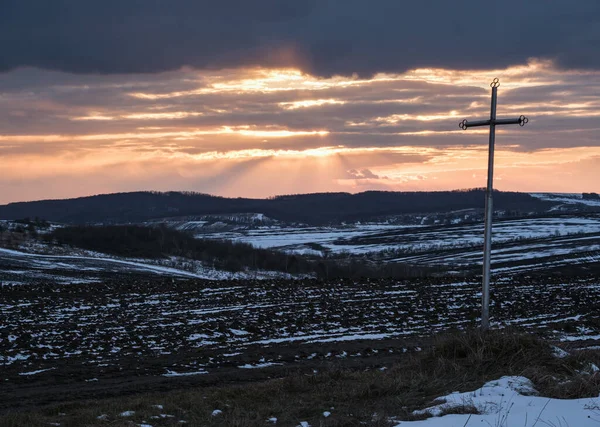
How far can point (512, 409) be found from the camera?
30.1 ft

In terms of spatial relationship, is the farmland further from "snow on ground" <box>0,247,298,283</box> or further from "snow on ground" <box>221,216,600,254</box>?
"snow on ground" <box>221,216,600,254</box>

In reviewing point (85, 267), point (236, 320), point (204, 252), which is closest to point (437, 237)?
point (204, 252)

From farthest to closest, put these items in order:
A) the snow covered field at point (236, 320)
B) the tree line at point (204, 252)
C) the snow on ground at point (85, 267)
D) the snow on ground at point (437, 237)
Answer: the snow on ground at point (437, 237) → the tree line at point (204, 252) → the snow on ground at point (85, 267) → the snow covered field at point (236, 320)

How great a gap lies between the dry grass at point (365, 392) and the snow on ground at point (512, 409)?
30cm

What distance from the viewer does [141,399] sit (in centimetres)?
1188

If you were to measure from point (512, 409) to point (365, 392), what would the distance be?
2.59 meters

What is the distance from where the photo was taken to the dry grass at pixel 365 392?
994cm

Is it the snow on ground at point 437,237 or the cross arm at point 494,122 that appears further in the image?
the snow on ground at point 437,237

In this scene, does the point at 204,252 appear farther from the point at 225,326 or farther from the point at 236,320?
the point at 225,326

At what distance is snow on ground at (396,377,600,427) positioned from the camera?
8.43 meters

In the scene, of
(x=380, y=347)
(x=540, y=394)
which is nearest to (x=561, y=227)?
(x=380, y=347)

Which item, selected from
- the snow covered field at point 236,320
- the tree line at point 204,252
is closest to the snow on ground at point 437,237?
the tree line at point 204,252

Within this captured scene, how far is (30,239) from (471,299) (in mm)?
53055

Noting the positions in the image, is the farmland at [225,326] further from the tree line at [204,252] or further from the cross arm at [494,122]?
the tree line at [204,252]
